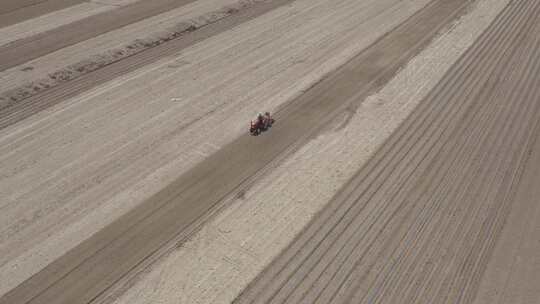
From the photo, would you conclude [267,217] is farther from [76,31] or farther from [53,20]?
[53,20]

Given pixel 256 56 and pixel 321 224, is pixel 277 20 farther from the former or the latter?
pixel 321 224

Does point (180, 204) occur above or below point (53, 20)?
below

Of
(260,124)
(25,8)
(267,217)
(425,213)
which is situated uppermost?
(25,8)

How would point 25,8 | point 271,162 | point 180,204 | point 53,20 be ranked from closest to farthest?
point 180,204 → point 271,162 → point 53,20 → point 25,8

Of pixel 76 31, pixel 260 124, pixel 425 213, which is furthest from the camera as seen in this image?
pixel 76 31

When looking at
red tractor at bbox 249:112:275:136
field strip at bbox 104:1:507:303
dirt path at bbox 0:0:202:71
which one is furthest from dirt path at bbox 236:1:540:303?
dirt path at bbox 0:0:202:71

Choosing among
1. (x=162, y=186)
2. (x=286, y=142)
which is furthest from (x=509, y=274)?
(x=162, y=186)

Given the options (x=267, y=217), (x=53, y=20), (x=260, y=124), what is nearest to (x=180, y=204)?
(x=267, y=217)
